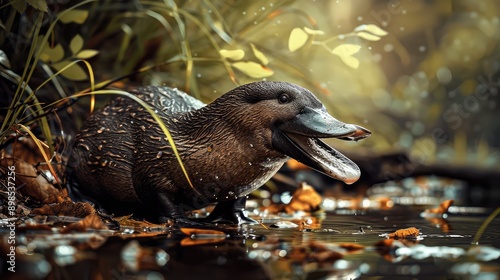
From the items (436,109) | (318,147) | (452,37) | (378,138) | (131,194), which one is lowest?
(131,194)

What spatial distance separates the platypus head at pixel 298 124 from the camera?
272 centimetres

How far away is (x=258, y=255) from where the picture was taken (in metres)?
2.07

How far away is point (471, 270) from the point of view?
1.89 meters

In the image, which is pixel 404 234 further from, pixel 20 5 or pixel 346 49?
pixel 20 5

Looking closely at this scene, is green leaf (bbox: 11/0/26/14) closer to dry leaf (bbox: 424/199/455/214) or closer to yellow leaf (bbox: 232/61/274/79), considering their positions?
yellow leaf (bbox: 232/61/274/79)

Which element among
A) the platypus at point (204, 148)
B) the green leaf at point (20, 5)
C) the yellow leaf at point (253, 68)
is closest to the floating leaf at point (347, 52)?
the yellow leaf at point (253, 68)

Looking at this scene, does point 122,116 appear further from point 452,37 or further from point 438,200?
point 452,37

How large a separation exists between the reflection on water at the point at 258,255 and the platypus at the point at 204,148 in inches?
9.6

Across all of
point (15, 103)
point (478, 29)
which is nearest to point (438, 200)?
point (15, 103)

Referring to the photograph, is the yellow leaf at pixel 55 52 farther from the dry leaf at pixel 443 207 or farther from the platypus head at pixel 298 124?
the dry leaf at pixel 443 207

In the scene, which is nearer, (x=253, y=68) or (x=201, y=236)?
(x=201, y=236)

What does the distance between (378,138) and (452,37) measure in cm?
440

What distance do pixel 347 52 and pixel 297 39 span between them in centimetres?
25

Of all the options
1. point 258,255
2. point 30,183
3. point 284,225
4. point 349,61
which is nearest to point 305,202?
point 349,61
